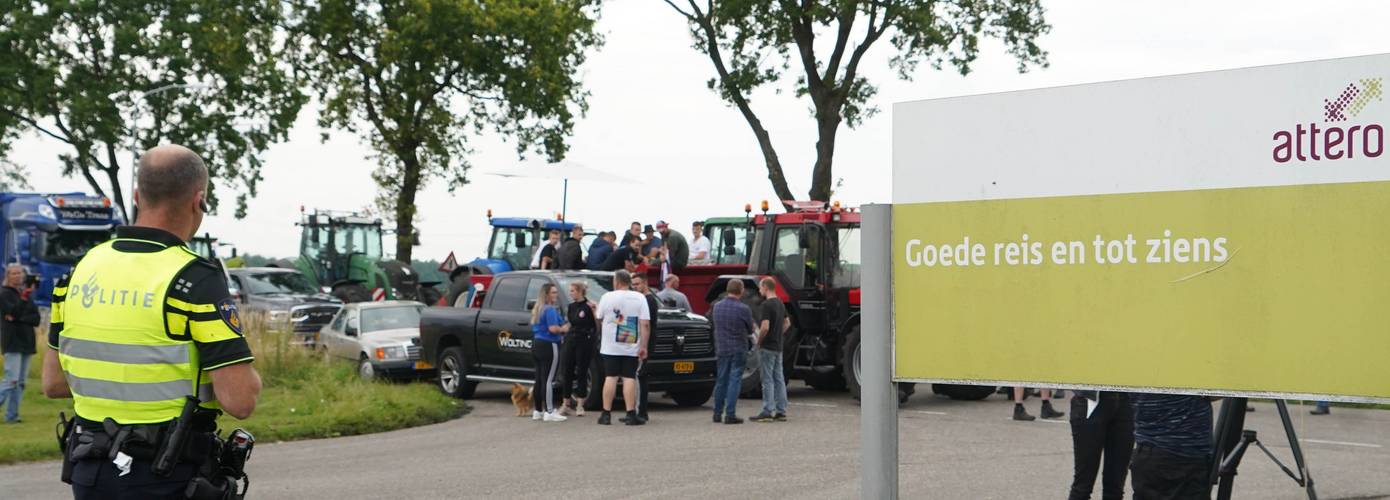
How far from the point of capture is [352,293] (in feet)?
108

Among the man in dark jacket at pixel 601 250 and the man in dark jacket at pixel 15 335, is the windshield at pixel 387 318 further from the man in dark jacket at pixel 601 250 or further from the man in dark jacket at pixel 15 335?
the man in dark jacket at pixel 15 335

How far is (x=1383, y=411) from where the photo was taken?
1734 cm

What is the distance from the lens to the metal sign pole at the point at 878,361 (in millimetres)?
4656

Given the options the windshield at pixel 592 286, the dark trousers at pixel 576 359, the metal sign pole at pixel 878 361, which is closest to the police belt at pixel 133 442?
the metal sign pole at pixel 878 361

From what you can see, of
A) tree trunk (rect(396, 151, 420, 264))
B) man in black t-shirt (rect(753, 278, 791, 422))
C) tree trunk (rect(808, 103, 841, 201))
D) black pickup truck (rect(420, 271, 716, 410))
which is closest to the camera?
man in black t-shirt (rect(753, 278, 791, 422))

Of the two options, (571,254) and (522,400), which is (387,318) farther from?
(522,400)

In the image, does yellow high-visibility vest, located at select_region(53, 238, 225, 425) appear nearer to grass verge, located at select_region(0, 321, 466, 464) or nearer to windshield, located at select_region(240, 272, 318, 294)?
grass verge, located at select_region(0, 321, 466, 464)

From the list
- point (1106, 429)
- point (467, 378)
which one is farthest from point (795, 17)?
point (1106, 429)

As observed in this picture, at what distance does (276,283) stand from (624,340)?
16.4m

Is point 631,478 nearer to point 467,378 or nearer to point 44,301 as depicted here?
point 467,378

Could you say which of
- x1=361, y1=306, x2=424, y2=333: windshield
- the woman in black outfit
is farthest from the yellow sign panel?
x1=361, y1=306, x2=424, y2=333: windshield

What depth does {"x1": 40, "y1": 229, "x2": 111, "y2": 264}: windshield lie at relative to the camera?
33250mm

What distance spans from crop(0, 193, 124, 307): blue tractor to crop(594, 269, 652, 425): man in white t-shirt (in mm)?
21511

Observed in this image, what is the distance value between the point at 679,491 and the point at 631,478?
0.82 meters
